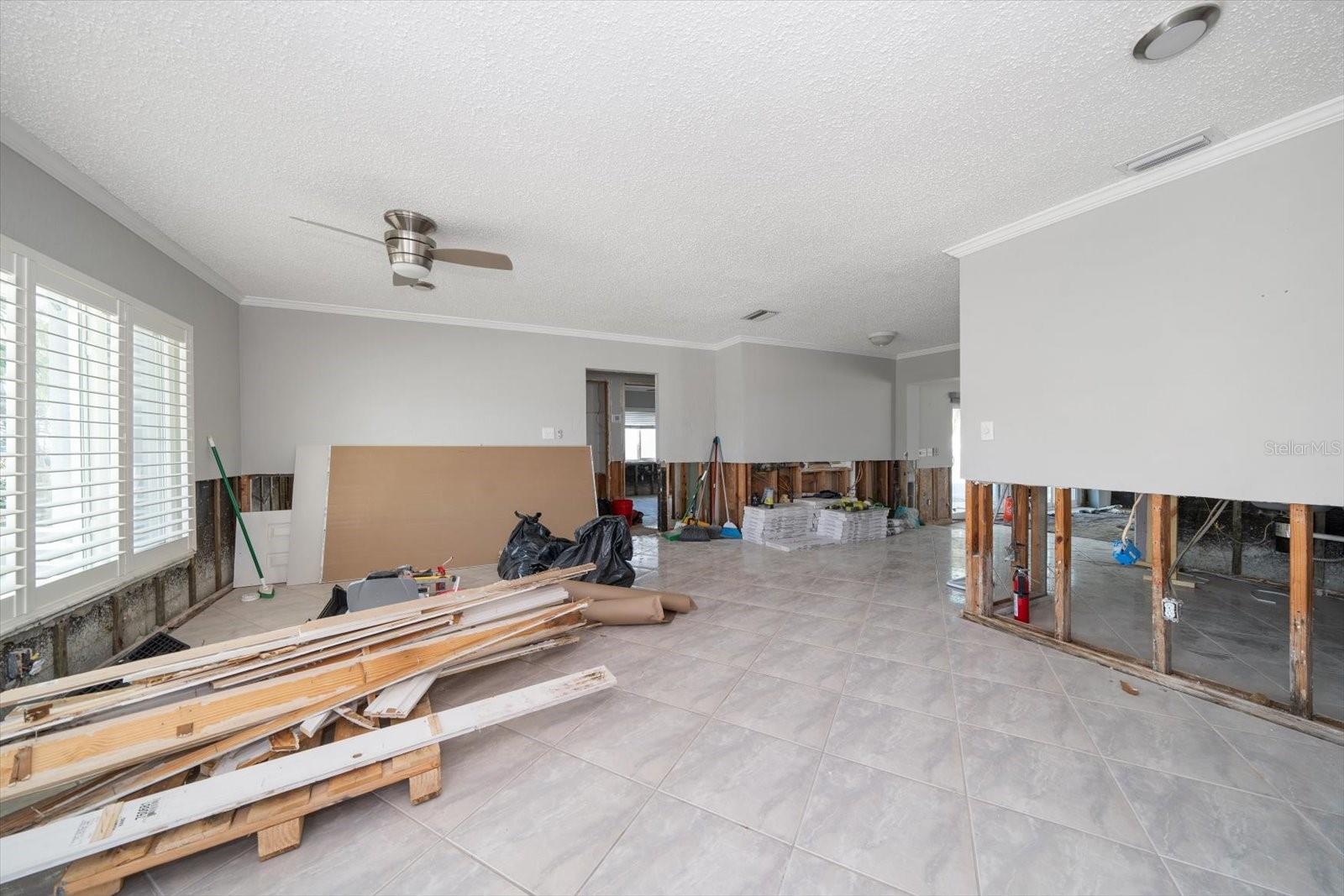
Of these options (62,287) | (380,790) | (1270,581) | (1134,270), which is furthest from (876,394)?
(62,287)

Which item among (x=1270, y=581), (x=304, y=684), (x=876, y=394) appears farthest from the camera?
(x=876, y=394)

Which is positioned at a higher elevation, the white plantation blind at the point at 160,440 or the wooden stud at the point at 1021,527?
the white plantation blind at the point at 160,440

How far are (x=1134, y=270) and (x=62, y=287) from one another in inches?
208

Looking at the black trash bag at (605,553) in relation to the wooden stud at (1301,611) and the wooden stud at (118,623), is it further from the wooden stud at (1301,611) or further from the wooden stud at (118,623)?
the wooden stud at (1301,611)

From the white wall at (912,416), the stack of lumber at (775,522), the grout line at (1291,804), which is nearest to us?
the grout line at (1291,804)

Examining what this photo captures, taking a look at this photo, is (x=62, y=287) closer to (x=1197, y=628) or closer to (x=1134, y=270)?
(x=1134, y=270)

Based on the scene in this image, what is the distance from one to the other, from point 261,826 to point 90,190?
3151mm

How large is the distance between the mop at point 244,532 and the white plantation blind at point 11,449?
201cm

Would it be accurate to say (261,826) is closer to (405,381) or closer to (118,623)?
(118,623)

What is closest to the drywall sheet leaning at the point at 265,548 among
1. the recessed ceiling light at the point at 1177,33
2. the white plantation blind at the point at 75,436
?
the white plantation blind at the point at 75,436

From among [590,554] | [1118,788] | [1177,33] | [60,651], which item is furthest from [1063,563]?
[60,651]

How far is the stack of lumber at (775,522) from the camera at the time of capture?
5938 millimetres

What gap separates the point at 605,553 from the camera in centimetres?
392

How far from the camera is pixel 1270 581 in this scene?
13.7ft
